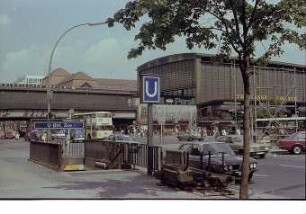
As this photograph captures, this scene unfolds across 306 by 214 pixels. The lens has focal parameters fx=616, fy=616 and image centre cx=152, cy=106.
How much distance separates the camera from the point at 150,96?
11180mm

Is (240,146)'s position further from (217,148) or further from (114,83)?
(114,83)

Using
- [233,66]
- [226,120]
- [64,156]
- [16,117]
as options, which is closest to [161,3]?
[233,66]

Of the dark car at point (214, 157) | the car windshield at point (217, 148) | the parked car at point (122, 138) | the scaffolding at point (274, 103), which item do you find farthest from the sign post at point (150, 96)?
the scaffolding at point (274, 103)

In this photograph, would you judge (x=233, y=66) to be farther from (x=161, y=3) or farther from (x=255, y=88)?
(x=161, y=3)

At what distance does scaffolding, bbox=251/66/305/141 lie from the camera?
8914mm

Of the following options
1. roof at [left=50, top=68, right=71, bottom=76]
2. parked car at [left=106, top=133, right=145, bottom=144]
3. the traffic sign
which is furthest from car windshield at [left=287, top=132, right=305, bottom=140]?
parked car at [left=106, top=133, right=145, bottom=144]

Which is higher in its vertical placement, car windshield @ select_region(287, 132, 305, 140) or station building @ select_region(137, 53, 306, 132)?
station building @ select_region(137, 53, 306, 132)

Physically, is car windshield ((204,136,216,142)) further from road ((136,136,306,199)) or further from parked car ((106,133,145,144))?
parked car ((106,133,145,144))

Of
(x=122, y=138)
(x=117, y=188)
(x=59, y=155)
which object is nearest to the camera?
(x=117, y=188)

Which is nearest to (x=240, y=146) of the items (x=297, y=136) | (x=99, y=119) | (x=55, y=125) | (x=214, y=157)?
(x=297, y=136)

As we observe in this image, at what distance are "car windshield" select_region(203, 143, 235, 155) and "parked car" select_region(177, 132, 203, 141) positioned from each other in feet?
1.79

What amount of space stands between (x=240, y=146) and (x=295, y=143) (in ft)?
4.37

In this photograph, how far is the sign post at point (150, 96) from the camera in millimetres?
10016

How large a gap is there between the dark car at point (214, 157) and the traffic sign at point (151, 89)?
102 centimetres
